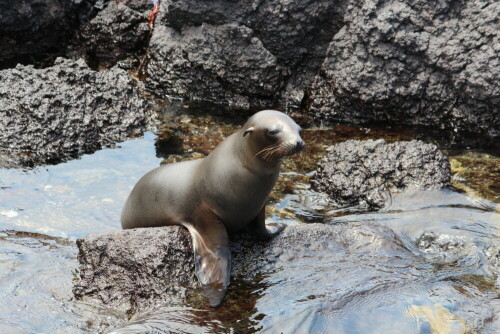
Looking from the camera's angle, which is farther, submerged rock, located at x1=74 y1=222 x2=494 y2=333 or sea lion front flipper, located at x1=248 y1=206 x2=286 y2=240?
sea lion front flipper, located at x1=248 y1=206 x2=286 y2=240

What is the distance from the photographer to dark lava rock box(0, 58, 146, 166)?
8.75 meters

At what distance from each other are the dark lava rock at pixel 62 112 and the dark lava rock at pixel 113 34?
2.09 m

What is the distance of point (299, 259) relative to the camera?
6012 mm

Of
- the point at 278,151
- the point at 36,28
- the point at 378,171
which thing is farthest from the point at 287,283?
the point at 36,28

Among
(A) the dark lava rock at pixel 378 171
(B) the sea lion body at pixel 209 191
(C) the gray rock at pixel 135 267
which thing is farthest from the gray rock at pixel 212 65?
(C) the gray rock at pixel 135 267

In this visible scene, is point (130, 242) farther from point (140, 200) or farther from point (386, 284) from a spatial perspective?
point (386, 284)

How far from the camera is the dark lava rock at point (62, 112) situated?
8.75 m

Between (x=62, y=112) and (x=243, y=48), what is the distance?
3.00 m

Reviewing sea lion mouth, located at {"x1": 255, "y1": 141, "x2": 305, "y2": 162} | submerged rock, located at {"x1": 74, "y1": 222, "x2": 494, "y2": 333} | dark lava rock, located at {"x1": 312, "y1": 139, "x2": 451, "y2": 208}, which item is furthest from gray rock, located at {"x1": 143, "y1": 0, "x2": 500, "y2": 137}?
sea lion mouth, located at {"x1": 255, "y1": 141, "x2": 305, "y2": 162}

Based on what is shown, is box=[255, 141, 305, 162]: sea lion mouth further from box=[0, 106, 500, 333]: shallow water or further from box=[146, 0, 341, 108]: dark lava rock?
box=[146, 0, 341, 108]: dark lava rock

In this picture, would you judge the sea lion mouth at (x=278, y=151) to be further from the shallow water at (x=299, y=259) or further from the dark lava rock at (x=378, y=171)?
the dark lava rock at (x=378, y=171)

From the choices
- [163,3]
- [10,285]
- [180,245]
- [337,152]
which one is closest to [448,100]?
[337,152]

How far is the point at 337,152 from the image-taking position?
27.8 ft

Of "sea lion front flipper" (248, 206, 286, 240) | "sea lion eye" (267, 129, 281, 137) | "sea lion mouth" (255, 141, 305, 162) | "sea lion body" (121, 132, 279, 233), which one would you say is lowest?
"sea lion front flipper" (248, 206, 286, 240)
